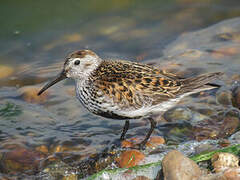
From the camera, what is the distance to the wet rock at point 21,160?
643 centimetres

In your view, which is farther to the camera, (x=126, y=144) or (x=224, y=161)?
(x=126, y=144)

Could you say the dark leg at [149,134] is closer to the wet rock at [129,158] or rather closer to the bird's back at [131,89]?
the wet rock at [129,158]

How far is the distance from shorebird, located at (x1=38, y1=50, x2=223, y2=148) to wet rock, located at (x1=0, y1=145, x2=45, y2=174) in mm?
1224

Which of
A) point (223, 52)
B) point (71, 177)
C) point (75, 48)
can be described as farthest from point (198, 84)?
point (75, 48)

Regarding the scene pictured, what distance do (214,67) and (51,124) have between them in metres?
4.02

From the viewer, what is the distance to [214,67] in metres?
9.28

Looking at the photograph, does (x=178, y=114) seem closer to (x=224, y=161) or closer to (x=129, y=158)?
(x=129, y=158)

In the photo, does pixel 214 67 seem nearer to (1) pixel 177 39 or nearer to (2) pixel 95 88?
(1) pixel 177 39

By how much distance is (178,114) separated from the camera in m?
7.66

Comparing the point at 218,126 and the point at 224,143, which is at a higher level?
the point at 224,143

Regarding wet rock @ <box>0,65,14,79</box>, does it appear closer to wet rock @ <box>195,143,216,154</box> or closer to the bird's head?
the bird's head

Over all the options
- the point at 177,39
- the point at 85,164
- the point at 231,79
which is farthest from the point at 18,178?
the point at 177,39

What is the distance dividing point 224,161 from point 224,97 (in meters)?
3.24

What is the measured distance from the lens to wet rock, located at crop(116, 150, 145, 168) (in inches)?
247
